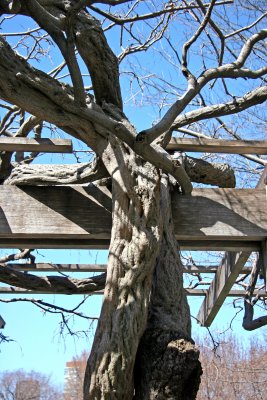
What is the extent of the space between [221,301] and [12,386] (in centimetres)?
3203

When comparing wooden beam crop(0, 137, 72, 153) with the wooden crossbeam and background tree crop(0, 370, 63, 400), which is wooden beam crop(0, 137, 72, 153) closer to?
the wooden crossbeam

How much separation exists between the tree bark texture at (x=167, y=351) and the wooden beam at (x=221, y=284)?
1328 mm

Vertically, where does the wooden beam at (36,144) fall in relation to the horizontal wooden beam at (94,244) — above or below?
above

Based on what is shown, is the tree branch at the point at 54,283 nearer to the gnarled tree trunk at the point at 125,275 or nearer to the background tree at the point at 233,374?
the gnarled tree trunk at the point at 125,275

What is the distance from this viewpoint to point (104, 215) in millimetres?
3182

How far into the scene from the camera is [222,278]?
4.39 meters

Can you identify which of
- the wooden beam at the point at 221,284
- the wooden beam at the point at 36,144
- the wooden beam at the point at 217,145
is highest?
the wooden beam at the point at 217,145

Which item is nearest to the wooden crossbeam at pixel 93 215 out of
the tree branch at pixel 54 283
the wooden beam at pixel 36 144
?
the wooden beam at pixel 36 144

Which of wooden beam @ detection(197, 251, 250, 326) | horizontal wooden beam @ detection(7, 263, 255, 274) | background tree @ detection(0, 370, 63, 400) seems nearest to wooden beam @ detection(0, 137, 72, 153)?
wooden beam @ detection(197, 251, 250, 326)

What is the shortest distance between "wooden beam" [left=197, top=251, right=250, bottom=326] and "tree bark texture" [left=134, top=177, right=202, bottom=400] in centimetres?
133

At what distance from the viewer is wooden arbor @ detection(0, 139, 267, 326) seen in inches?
125

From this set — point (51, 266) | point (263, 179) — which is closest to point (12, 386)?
point (51, 266)

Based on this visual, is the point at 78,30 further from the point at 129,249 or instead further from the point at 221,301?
the point at 221,301

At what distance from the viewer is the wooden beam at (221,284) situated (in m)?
3.91
